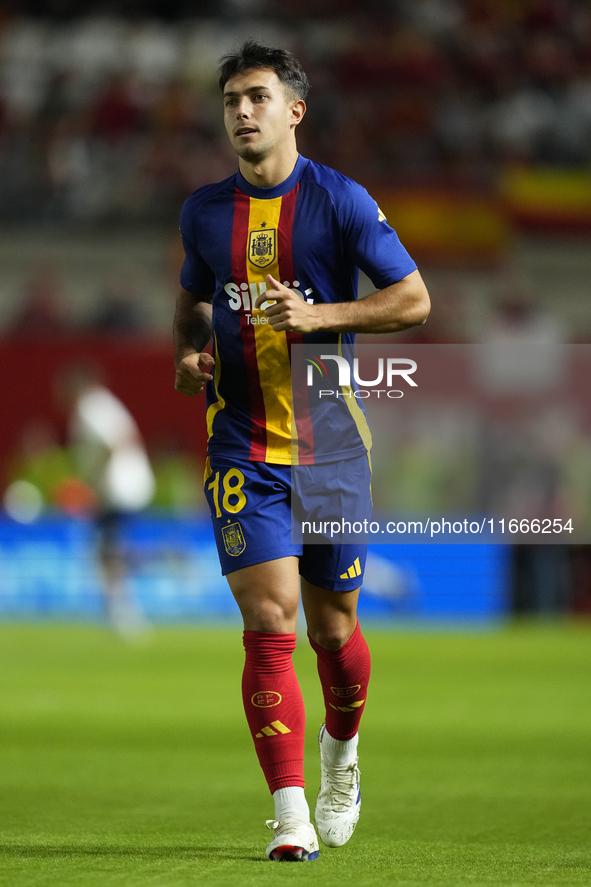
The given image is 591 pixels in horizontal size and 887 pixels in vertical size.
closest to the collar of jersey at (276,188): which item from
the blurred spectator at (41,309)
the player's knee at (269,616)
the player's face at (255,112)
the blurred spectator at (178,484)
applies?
the player's face at (255,112)

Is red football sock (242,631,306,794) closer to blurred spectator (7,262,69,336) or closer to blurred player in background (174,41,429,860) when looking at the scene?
blurred player in background (174,41,429,860)

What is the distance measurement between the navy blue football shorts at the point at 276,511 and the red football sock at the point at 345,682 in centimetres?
25

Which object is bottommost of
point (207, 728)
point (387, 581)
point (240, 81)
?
point (387, 581)

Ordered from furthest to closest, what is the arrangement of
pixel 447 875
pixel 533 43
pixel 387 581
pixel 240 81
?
pixel 533 43 < pixel 387 581 < pixel 240 81 < pixel 447 875

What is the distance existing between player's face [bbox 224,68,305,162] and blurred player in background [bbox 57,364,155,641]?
325 inches

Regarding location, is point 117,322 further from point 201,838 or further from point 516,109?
point 201,838

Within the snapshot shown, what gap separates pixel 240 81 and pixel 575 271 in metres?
13.6

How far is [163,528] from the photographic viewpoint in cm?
1265

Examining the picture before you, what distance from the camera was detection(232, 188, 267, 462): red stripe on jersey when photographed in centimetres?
380

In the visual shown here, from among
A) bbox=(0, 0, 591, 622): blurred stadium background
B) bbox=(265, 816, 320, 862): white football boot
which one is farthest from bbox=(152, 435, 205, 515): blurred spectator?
bbox=(265, 816, 320, 862): white football boot

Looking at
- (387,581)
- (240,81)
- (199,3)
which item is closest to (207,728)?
(240,81)

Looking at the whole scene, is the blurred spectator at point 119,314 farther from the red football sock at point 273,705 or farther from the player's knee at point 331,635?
the red football sock at point 273,705

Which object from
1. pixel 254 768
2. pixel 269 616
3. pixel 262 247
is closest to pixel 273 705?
pixel 269 616

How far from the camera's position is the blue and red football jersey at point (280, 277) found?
377 centimetres
